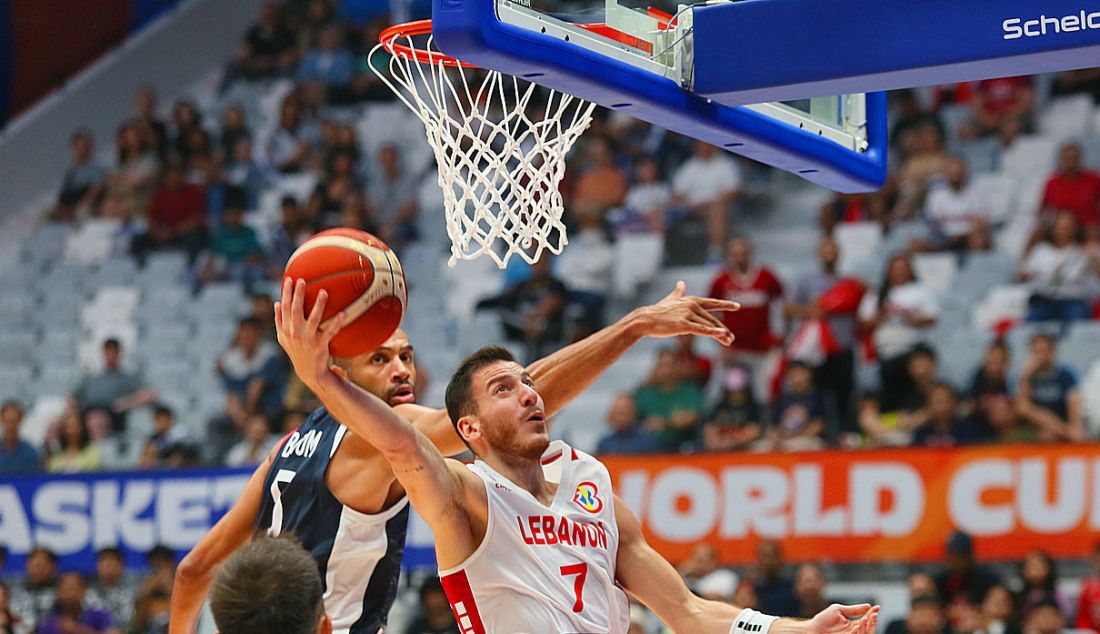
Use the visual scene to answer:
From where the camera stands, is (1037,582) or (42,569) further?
(42,569)

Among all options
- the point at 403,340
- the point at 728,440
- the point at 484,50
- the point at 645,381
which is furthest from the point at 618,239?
the point at 484,50

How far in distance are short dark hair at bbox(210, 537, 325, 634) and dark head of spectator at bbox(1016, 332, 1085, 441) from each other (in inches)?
276

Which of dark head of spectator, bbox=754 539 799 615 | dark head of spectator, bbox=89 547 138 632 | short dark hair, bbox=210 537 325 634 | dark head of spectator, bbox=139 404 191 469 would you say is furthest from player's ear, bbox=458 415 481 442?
dark head of spectator, bbox=139 404 191 469

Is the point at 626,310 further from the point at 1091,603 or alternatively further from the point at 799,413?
the point at 1091,603

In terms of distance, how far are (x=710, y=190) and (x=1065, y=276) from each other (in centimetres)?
304

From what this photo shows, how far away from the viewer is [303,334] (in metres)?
3.62

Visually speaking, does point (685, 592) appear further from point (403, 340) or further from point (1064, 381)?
point (1064, 381)

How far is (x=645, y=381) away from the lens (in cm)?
1093

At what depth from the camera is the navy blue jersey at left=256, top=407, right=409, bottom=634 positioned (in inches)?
194

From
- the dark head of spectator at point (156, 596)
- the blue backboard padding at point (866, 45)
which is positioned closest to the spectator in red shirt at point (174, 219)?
the dark head of spectator at point (156, 596)

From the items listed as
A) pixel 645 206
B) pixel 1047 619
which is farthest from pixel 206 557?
pixel 645 206

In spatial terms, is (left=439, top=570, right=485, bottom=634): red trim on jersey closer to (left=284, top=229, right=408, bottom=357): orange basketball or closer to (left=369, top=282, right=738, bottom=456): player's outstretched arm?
(left=369, top=282, right=738, bottom=456): player's outstretched arm

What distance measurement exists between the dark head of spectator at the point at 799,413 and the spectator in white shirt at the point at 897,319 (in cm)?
42

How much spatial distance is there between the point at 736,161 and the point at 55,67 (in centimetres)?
844
